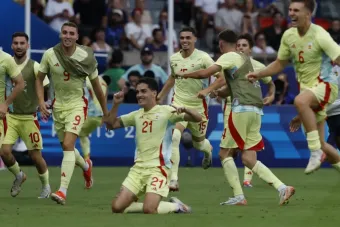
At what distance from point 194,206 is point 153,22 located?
14.0 metres

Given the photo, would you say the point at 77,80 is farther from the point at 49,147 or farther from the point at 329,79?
the point at 49,147

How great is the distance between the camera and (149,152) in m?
14.8

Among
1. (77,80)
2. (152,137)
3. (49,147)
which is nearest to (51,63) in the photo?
Answer: (77,80)

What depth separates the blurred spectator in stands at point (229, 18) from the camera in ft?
94.7

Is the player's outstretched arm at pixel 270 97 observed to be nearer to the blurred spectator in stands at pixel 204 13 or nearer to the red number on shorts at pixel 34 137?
the red number on shorts at pixel 34 137

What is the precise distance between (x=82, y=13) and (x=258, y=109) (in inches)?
511

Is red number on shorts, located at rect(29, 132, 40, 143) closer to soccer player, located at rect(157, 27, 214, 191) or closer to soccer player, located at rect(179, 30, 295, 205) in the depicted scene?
soccer player, located at rect(157, 27, 214, 191)

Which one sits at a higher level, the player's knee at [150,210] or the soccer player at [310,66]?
the soccer player at [310,66]

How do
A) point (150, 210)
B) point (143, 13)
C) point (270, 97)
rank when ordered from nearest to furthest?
point (150, 210), point (270, 97), point (143, 13)

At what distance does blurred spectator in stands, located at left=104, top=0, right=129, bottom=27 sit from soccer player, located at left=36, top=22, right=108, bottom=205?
38.0ft

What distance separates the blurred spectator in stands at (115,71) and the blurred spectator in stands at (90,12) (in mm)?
1878

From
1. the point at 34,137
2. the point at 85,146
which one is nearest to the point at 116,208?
the point at 34,137

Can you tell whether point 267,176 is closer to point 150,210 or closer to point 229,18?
point 150,210

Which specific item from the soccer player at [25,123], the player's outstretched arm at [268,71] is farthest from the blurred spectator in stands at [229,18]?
the player's outstretched arm at [268,71]
